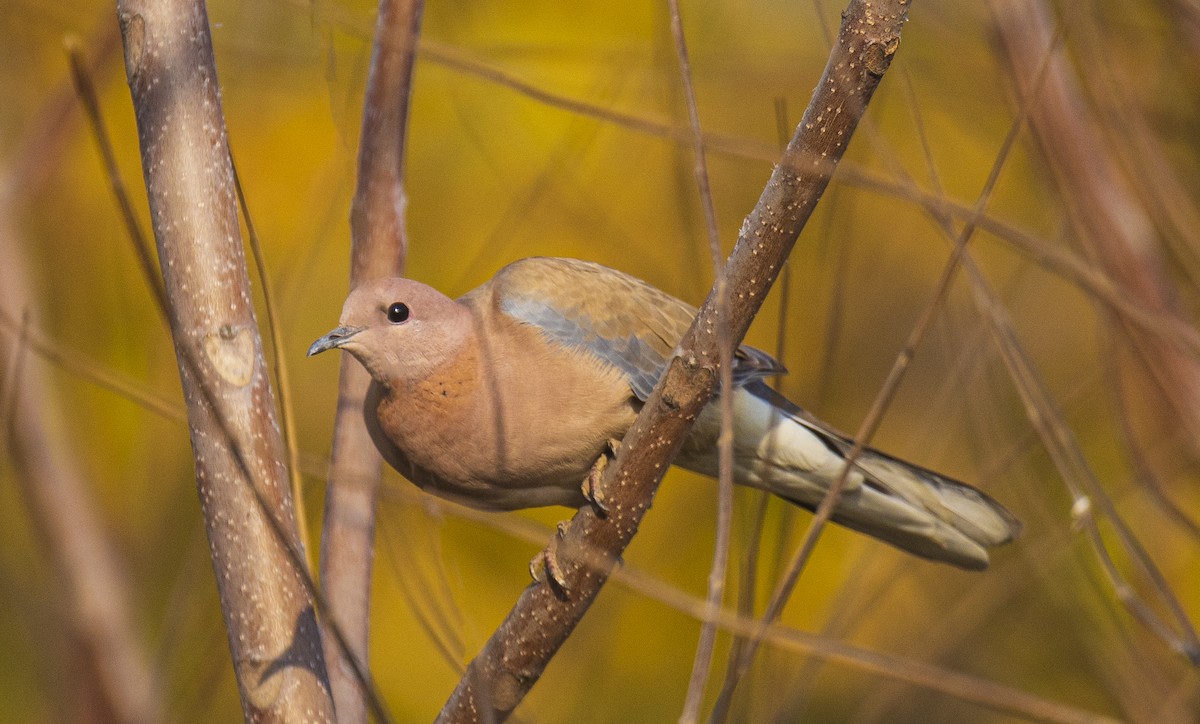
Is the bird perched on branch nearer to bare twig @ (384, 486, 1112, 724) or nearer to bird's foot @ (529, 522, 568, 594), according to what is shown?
bird's foot @ (529, 522, 568, 594)

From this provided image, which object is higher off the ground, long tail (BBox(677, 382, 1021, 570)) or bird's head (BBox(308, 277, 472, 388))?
long tail (BBox(677, 382, 1021, 570))

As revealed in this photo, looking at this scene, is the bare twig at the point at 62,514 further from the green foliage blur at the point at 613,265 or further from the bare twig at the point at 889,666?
the bare twig at the point at 889,666

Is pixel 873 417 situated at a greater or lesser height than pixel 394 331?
greater

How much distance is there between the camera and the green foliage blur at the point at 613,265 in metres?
3.22

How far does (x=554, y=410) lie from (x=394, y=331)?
1.48 feet

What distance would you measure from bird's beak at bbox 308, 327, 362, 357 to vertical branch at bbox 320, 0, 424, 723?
0.60 feet

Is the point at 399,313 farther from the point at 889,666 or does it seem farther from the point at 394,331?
the point at 889,666

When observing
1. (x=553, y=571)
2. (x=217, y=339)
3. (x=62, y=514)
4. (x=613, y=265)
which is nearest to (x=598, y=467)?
(x=553, y=571)

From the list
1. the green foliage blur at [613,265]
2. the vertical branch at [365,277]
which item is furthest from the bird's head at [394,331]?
the green foliage blur at [613,265]

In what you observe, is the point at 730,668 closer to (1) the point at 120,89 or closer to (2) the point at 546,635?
(2) the point at 546,635

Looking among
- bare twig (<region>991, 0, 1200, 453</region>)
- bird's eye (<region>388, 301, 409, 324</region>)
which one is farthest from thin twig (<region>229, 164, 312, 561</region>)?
bare twig (<region>991, 0, 1200, 453</region>)

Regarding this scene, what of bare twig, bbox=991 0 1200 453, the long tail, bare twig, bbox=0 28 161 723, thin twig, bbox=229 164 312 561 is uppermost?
bare twig, bbox=991 0 1200 453

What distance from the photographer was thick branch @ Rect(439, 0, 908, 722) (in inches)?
65.1

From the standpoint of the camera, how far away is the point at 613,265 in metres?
5.21
